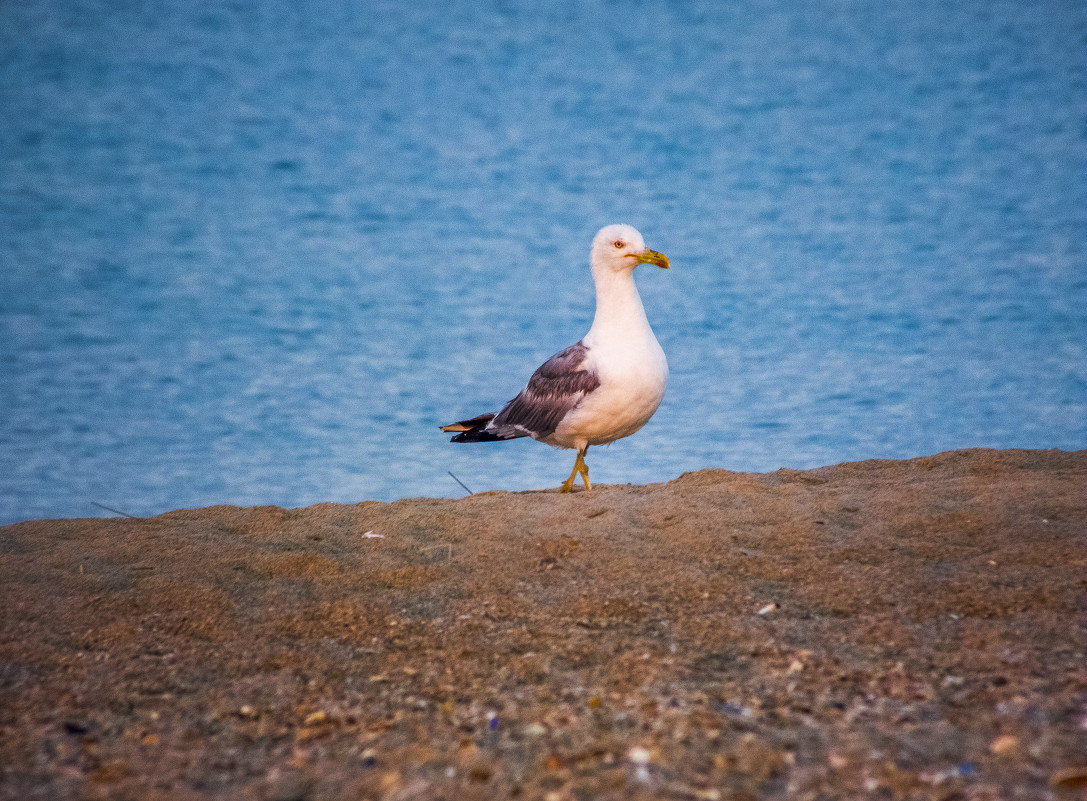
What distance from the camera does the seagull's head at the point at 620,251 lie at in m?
5.48

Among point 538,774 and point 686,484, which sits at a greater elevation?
point 686,484

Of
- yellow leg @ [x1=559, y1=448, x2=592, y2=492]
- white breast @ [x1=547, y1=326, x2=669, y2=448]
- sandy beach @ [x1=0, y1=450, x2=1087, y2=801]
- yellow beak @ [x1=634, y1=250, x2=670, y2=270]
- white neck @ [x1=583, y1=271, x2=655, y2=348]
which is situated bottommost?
sandy beach @ [x1=0, y1=450, x2=1087, y2=801]

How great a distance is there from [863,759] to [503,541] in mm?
2209

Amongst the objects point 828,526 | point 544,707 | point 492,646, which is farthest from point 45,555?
point 828,526

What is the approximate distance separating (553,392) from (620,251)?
1064 millimetres

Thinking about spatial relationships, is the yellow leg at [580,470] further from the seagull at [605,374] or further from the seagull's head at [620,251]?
the seagull's head at [620,251]

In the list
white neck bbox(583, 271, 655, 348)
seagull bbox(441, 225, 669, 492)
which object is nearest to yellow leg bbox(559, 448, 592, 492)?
seagull bbox(441, 225, 669, 492)

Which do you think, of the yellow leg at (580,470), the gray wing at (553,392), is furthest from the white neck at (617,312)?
the yellow leg at (580,470)

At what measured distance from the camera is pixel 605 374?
17.2 feet

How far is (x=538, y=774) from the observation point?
206cm

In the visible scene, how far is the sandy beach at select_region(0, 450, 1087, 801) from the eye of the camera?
207cm

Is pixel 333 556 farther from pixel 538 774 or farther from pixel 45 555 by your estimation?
pixel 538 774

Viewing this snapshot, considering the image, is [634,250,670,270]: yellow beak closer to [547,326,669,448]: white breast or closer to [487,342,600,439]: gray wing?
[547,326,669,448]: white breast

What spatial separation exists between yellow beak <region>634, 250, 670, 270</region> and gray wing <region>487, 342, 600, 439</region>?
0.70 m
